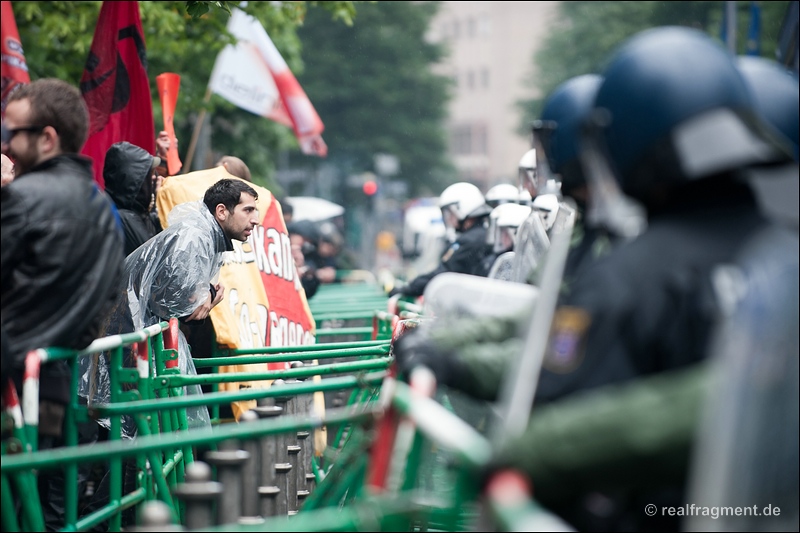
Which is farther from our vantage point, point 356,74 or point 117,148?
point 356,74

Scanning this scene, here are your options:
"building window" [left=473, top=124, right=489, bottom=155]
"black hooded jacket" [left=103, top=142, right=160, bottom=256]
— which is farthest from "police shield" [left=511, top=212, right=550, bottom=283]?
"building window" [left=473, top=124, right=489, bottom=155]

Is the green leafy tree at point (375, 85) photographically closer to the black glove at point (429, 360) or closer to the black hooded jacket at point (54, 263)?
the black hooded jacket at point (54, 263)

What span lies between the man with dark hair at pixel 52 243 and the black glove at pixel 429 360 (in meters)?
1.47

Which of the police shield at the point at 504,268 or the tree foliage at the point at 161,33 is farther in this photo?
the tree foliage at the point at 161,33

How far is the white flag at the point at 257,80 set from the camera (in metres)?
14.3

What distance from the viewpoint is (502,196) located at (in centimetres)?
1305

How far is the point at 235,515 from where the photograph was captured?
A: 10.8ft

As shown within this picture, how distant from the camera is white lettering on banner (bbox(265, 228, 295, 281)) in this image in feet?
29.8

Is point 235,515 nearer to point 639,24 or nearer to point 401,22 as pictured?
point 639,24

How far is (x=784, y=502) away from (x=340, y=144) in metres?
42.7

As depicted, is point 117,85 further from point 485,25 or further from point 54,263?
point 485,25

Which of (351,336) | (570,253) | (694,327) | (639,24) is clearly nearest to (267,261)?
(351,336)

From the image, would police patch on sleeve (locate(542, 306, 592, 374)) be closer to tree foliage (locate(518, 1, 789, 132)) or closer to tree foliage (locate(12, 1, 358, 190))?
tree foliage (locate(12, 1, 358, 190))

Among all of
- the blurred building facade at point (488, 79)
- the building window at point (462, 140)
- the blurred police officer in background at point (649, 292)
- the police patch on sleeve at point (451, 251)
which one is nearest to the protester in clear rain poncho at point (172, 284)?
the blurred police officer in background at point (649, 292)
